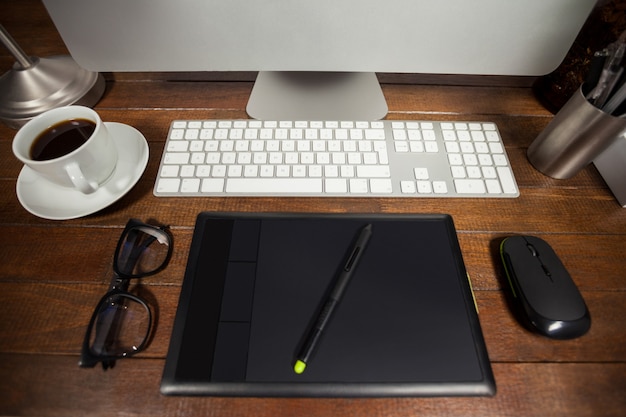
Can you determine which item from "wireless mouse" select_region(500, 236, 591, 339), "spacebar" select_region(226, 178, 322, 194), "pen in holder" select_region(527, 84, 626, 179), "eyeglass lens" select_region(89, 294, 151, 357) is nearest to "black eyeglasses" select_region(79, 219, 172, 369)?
"eyeglass lens" select_region(89, 294, 151, 357)

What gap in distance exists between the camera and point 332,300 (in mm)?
405

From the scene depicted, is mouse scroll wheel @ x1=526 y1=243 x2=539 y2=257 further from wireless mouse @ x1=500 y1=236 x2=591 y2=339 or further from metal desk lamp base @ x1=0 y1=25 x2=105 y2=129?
metal desk lamp base @ x1=0 y1=25 x2=105 y2=129

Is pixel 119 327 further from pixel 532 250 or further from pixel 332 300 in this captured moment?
pixel 532 250

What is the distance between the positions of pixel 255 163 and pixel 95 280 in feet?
0.82

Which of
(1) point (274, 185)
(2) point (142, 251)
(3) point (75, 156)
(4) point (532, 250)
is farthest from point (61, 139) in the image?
(4) point (532, 250)

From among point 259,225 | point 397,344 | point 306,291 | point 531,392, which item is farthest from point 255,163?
point 531,392

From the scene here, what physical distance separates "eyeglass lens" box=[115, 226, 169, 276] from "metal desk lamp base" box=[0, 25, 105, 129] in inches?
11.5

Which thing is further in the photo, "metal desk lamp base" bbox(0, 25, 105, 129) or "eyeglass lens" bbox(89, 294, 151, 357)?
"metal desk lamp base" bbox(0, 25, 105, 129)

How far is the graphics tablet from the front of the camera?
0.37 m

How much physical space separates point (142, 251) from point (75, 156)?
0.14 m

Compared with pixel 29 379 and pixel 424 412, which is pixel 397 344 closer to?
pixel 424 412

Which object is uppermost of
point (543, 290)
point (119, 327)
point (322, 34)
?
point (322, 34)

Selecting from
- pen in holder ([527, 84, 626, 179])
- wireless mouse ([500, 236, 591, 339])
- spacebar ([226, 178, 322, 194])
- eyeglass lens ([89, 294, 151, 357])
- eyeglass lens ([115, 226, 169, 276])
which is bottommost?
eyeglass lens ([89, 294, 151, 357])

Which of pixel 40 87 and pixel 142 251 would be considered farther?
pixel 40 87
